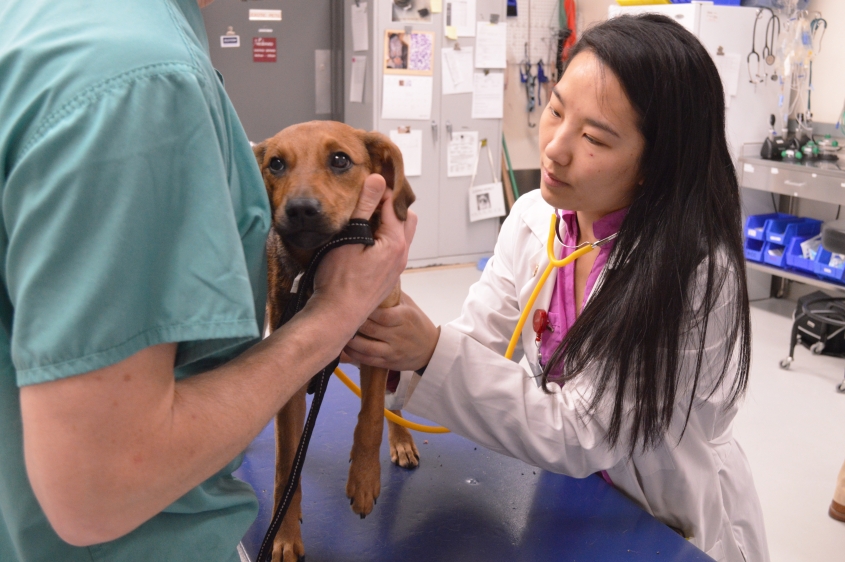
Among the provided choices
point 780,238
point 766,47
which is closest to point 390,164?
point 780,238

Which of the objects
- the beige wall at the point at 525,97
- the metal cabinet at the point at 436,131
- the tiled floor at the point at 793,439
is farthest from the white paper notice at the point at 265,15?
the tiled floor at the point at 793,439

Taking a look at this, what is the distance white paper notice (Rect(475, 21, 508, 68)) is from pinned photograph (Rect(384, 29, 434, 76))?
38 centimetres

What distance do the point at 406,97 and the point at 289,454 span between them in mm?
3761

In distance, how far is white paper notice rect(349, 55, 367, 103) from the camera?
4.63 m

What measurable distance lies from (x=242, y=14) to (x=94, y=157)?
185 inches

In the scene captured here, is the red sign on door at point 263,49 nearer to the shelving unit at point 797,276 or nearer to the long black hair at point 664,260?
the shelving unit at point 797,276

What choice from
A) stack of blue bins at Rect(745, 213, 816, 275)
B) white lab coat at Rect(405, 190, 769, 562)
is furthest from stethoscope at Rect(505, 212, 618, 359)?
stack of blue bins at Rect(745, 213, 816, 275)

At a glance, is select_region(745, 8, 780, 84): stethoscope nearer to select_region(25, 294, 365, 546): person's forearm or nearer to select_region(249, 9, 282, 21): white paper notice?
select_region(249, 9, 282, 21): white paper notice

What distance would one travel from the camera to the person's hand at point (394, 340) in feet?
3.52

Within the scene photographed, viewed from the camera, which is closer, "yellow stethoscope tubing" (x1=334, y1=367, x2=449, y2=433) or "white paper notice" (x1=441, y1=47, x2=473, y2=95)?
"yellow stethoscope tubing" (x1=334, y1=367, x2=449, y2=433)

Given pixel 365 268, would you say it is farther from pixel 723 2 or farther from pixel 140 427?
pixel 723 2

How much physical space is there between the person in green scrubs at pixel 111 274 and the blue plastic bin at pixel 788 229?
4.03 meters

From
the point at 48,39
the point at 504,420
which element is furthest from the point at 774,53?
the point at 48,39

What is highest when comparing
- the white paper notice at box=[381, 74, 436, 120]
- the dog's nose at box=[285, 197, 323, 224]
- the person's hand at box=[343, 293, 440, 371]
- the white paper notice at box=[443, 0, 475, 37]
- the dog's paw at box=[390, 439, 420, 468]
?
the white paper notice at box=[443, 0, 475, 37]
